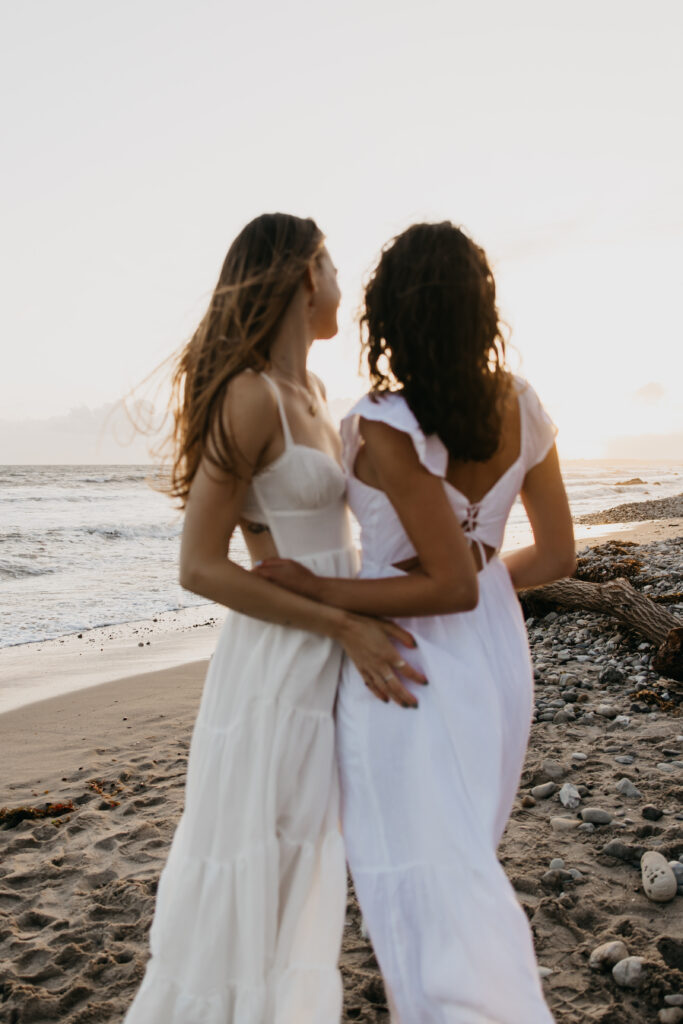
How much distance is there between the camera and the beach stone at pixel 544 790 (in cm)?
418

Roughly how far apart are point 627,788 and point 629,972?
1.42 metres

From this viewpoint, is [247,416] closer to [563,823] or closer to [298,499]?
[298,499]

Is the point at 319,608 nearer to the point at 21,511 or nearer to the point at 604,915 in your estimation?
the point at 604,915

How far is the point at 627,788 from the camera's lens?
4.11 m

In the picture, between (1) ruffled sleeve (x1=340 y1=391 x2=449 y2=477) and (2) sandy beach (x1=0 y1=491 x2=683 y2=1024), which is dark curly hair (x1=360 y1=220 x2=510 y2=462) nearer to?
(1) ruffled sleeve (x1=340 y1=391 x2=449 y2=477)

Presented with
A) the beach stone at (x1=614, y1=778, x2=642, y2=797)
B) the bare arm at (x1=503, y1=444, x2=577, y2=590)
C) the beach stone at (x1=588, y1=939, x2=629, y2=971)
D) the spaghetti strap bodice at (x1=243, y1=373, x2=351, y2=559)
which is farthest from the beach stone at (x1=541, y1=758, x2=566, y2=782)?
the spaghetti strap bodice at (x1=243, y1=373, x2=351, y2=559)

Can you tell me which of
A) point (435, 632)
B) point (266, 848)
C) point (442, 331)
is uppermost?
point (442, 331)

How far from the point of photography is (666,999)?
2.66 m

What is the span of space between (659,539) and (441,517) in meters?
13.6

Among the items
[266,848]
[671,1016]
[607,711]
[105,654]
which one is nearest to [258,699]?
[266,848]

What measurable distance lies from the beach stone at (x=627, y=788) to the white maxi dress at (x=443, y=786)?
7.99 ft

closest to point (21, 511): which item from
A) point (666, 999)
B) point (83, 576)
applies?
point (83, 576)

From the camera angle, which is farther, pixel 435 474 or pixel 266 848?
pixel 266 848

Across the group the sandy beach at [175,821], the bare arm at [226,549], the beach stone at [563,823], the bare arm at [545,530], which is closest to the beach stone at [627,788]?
the sandy beach at [175,821]
